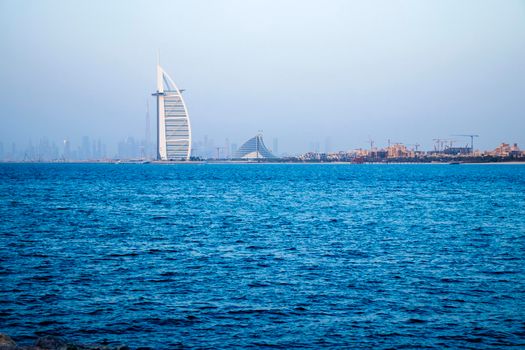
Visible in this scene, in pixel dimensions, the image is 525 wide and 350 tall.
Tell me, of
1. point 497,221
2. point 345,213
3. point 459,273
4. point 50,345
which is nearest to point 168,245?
point 459,273

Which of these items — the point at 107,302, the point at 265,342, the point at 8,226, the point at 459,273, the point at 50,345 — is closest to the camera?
the point at 50,345

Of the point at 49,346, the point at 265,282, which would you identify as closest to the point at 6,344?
the point at 49,346

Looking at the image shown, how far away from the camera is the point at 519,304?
1494 cm

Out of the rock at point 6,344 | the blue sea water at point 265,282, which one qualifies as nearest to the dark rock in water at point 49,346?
the rock at point 6,344

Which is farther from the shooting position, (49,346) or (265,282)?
(265,282)

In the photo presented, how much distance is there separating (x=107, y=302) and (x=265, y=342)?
4.87 m

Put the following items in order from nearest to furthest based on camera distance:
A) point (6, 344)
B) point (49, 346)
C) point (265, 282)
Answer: point (49, 346), point (6, 344), point (265, 282)

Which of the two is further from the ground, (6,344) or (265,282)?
(6,344)


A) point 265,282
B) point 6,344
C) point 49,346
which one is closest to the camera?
point 49,346

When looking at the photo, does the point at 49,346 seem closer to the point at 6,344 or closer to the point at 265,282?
the point at 6,344

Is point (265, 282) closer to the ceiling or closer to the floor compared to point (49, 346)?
closer to the floor

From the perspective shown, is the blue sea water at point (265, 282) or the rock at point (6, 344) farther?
the blue sea water at point (265, 282)

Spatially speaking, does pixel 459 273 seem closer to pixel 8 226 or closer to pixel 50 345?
pixel 50 345

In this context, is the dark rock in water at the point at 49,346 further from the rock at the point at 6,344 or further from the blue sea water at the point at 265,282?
the blue sea water at the point at 265,282
